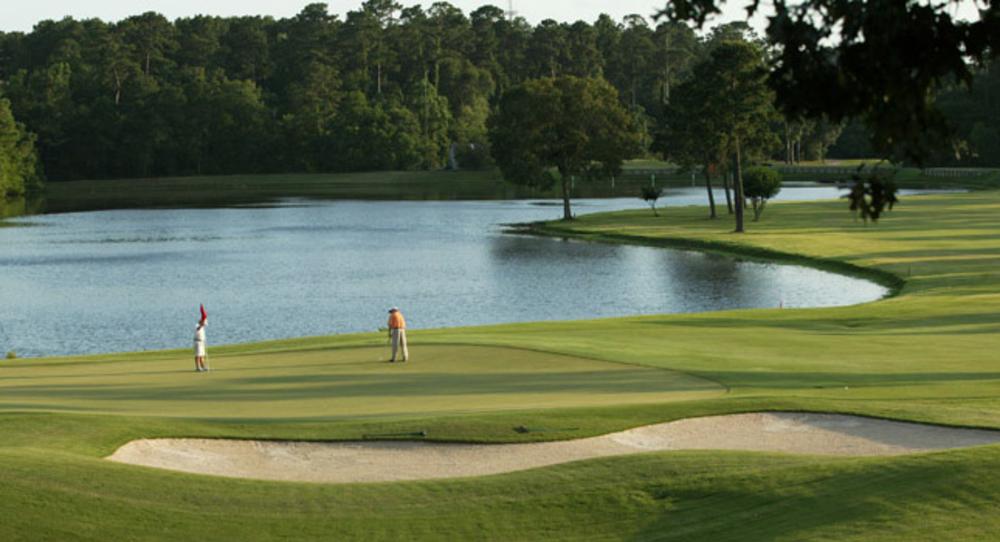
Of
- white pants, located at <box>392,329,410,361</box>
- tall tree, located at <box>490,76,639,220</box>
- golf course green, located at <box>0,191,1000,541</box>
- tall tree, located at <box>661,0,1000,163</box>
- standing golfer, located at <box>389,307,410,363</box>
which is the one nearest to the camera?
tall tree, located at <box>661,0,1000,163</box>

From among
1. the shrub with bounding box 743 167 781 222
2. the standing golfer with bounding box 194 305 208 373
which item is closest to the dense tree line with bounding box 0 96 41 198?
the shrub with bounding box 743 167 781 222

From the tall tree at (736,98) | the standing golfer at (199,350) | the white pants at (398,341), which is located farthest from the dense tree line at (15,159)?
the white pants at (398,341)

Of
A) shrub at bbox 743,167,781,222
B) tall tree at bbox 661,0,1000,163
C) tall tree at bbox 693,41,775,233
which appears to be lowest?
shrub at bbox 743,167,781,222

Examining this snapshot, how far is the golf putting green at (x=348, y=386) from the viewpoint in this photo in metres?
24.8

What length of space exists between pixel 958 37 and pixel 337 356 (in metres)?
23.8

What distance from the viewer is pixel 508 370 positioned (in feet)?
95.4

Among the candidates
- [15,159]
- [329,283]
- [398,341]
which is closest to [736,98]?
[329,283]

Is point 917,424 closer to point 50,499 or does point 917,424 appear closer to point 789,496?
point 789,496

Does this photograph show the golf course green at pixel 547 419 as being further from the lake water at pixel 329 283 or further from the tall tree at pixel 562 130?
the tall tree at pixel 562 130

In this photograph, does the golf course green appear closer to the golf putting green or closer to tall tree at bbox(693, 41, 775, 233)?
the golf putting green

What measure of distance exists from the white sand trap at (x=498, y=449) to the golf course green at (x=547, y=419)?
1.19 feet

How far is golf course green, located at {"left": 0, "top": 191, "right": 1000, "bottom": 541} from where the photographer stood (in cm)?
1505

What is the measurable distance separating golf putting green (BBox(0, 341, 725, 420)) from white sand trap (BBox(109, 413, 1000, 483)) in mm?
2457

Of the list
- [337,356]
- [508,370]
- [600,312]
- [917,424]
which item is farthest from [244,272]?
[917,424]
